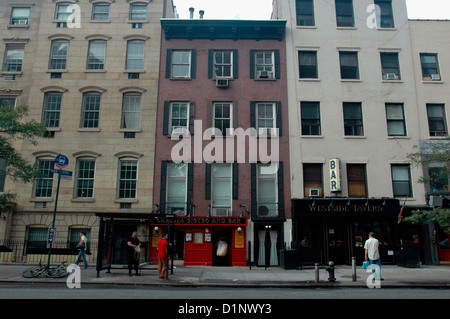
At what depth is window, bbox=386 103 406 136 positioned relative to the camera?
66.7ft

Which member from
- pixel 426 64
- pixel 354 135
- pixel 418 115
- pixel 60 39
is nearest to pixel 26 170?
pixel 60 39

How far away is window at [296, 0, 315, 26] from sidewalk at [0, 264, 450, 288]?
48.6 feet

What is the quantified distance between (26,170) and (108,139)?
5.22 meters

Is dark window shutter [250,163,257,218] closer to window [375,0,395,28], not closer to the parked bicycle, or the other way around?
the parked bicycle

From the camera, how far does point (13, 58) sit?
21.1 meters

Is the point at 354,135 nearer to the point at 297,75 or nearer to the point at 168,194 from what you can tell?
the point at 297,75

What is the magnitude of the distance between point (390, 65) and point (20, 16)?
2318 cm

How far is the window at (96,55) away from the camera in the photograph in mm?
20922

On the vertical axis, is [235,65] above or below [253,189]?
above

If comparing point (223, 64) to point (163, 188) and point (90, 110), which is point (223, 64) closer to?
point (163, 188)

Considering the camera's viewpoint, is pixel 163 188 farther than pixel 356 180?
No

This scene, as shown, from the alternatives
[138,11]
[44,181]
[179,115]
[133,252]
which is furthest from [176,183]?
[138,11]

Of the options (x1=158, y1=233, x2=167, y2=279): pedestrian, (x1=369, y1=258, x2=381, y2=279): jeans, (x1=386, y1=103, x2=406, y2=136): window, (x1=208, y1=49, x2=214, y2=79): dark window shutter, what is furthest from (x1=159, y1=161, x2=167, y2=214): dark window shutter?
(x1=386, y1=103, x2=406, y2=136): window

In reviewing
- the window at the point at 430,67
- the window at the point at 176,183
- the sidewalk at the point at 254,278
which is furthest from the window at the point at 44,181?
the window at the point at 430,67
